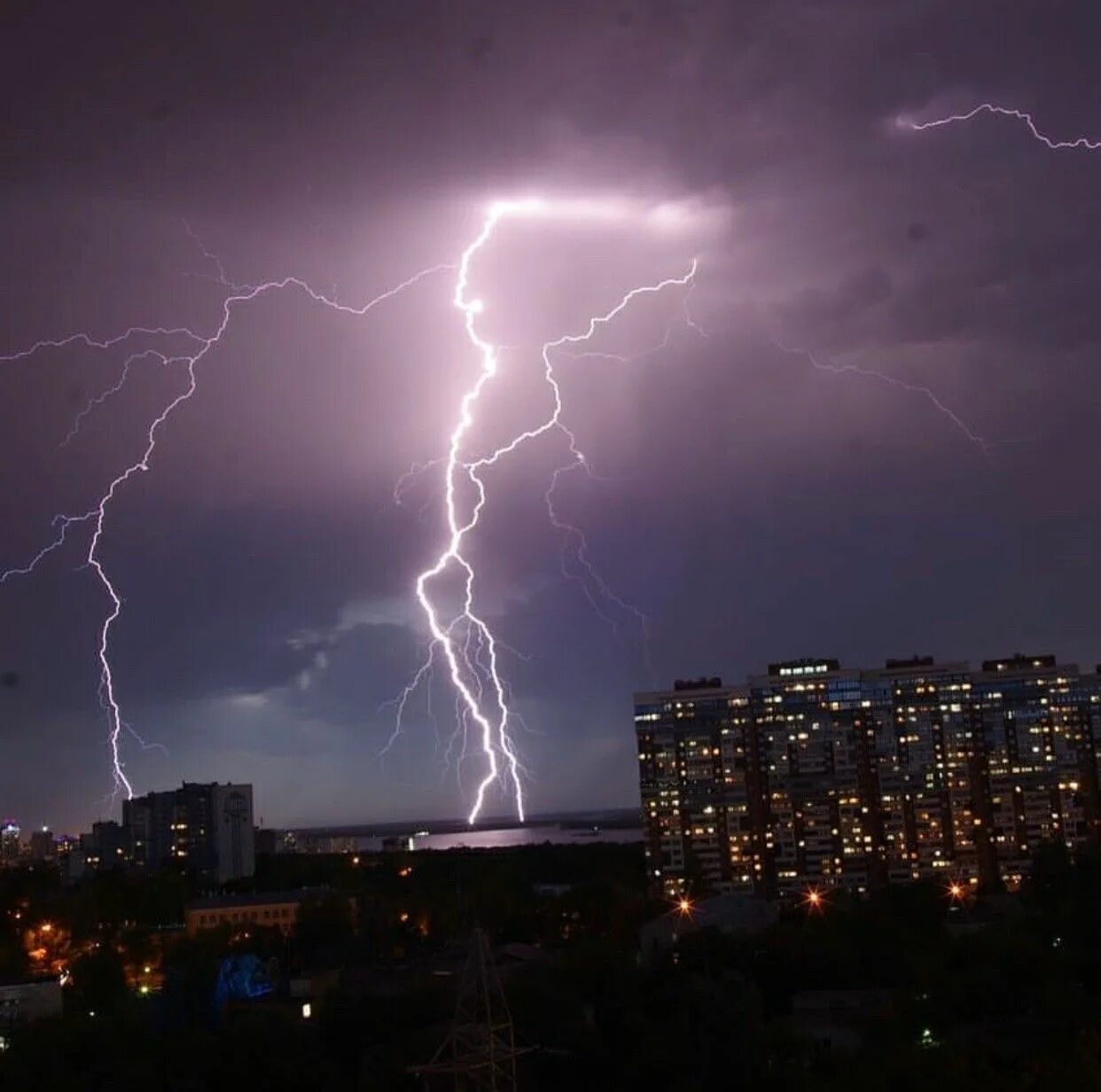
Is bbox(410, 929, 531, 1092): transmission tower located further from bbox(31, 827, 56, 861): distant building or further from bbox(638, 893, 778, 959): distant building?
bbox(31, 827, 56, 861): distant building

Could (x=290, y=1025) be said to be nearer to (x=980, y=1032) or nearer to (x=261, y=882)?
(x=980, y=1032)

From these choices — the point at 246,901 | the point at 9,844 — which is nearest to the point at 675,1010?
the point at 246,901

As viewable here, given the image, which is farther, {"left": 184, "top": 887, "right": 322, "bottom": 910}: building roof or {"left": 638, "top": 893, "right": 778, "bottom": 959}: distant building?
{"left": 184, "top": 887, "right": 322, "bottom": 910}: building roof

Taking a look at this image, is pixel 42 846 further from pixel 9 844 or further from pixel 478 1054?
pixel 478 1054

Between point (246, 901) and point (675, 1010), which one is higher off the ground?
point (246, 901)

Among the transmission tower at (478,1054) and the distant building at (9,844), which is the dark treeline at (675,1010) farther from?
the distant building at (9,844)

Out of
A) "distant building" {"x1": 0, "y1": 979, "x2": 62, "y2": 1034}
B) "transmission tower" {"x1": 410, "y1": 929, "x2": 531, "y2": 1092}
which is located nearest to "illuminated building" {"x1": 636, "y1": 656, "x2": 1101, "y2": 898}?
"distant building" {"x1": 0, "y1": 979, "x2": 62, "y2": 1034}
